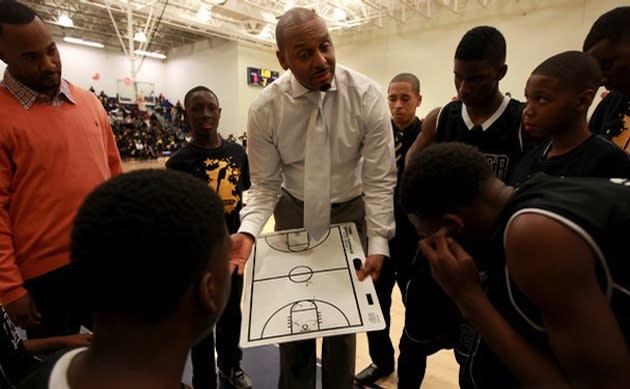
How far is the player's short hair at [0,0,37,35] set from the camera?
1278 millimetres

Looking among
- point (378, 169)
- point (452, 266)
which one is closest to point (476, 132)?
point (378, 169)

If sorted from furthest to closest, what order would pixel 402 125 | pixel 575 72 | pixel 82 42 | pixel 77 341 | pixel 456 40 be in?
1. pixel 82 42
2. pixel 456 40
3. pixel 402 125
4. pixel 575 72
5. pixel 77 341

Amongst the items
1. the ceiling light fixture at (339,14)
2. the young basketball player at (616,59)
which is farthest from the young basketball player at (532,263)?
the ceiling light fixture at (339,14)

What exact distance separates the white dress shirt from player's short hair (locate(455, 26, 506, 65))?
385 mm

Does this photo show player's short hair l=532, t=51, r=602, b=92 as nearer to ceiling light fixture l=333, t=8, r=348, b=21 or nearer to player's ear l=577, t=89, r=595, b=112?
player's ear l=577, t=89, r=595, b=112

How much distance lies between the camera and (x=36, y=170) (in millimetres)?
1353

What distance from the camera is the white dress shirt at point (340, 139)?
155 centimetres

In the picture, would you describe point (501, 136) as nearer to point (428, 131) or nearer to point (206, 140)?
point (428, 131)

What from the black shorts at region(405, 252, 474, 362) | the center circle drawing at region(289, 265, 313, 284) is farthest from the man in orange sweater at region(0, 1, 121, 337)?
the black shorts at region(405, 252, 474, 362)

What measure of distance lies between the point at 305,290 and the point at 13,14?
1.43 meters

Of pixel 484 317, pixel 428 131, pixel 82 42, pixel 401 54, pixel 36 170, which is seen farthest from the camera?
pixel 82 42

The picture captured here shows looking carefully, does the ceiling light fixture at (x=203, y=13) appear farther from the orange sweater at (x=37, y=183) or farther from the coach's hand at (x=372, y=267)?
the coach's hand at (x=372, y=267)

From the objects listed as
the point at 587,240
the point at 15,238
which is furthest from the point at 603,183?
the point at 15,238

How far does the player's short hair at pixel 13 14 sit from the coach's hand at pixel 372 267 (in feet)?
4.98
